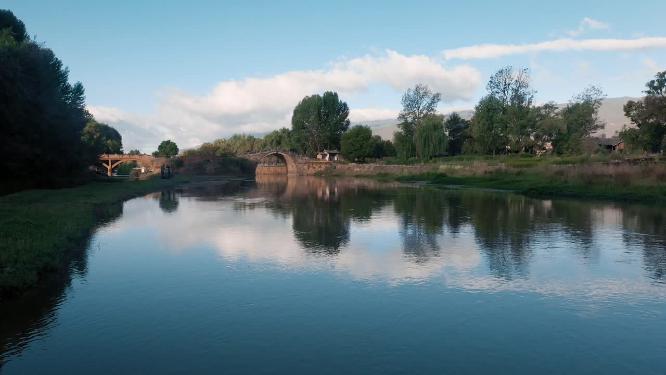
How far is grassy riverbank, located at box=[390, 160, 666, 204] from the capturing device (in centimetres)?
4391

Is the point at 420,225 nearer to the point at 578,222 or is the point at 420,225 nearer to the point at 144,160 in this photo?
the point at 578,222

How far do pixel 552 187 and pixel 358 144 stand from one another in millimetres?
81027

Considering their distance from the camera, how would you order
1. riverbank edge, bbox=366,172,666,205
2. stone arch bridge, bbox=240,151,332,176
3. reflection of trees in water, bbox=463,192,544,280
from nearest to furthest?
reflection of trees in water, bbox=463,192,544,280
riverbank edge, bbox=366,172,666,205
stone arch bridge, bbox=240,151,332,176

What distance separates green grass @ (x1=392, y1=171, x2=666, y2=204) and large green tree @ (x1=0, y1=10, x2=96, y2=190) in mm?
47164

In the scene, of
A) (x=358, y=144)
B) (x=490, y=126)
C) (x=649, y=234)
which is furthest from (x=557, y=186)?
(x=358, y=144)

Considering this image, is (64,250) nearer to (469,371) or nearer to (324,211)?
(469,371)

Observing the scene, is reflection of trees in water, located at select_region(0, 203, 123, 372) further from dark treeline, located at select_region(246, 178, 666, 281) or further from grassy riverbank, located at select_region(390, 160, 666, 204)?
grassy riverbank, located at select_region(390, 160, 666, 204)

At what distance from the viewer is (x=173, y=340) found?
1095 centimetres

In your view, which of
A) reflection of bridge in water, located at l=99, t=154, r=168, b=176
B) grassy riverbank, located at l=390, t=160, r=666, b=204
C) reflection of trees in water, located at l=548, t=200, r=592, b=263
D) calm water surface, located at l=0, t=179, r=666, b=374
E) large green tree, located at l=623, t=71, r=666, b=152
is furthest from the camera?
Answer: reflection of bridge in water, located at l=99, t=154, r=168, b=176

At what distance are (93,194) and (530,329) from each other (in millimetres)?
41917

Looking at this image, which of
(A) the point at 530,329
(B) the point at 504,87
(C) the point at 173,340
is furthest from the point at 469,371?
(B) the point at 504,87

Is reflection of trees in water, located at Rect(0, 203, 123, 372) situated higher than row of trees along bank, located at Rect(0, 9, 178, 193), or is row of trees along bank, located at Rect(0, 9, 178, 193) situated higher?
row of trees along bank, located at Rect(0, 9, 178, 193)

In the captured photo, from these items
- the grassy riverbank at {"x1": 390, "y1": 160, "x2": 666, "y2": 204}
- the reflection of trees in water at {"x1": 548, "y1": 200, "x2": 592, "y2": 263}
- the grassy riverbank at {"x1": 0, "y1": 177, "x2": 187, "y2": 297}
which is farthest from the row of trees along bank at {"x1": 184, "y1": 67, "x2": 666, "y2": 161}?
the grassy riverbank at {"x1": 0, "y1": 177, "x2": 187, "y2": 297}

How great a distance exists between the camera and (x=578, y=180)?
51.6m
